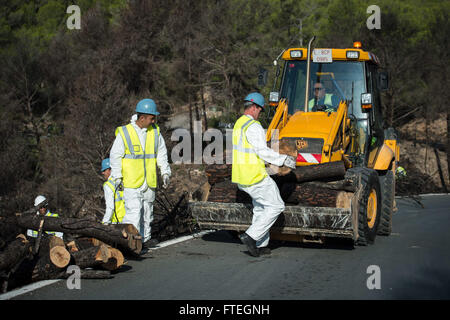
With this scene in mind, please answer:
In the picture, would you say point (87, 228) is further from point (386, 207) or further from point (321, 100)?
point (386, 207)

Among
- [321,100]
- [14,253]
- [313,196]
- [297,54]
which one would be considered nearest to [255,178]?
[313,196]

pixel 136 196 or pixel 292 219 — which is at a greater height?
pixel 136 196

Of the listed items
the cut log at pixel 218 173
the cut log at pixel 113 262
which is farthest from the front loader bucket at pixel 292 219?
the cut log at pixel 113 262

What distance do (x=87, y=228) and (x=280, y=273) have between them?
94.2 inches

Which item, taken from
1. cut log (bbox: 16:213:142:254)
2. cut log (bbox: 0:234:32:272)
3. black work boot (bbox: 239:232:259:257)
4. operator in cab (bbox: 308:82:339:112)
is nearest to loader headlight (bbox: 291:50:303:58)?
operator in cab (bbox: 308:82:339:112)

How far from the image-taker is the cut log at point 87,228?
688 centimetres

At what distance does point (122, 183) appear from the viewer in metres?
7.96

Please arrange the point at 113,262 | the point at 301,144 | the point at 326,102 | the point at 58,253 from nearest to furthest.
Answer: the point at 58,253 < the point at 113,262 < the point at 301,144 < the point at 326,102

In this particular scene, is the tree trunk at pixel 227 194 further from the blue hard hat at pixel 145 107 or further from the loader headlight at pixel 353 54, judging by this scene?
the loader headlight at pixel 353 54

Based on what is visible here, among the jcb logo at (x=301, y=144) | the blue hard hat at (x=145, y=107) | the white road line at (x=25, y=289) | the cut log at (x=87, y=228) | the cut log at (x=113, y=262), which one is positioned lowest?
the white road line at (x=25, y=289)

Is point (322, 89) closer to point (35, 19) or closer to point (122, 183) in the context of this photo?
point (122, 183)

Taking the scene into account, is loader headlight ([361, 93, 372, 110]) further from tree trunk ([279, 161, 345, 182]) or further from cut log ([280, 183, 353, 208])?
cut log ([280, 183, 353, 208])

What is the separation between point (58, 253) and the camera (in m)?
6.12

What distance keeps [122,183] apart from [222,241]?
191 centimetres
